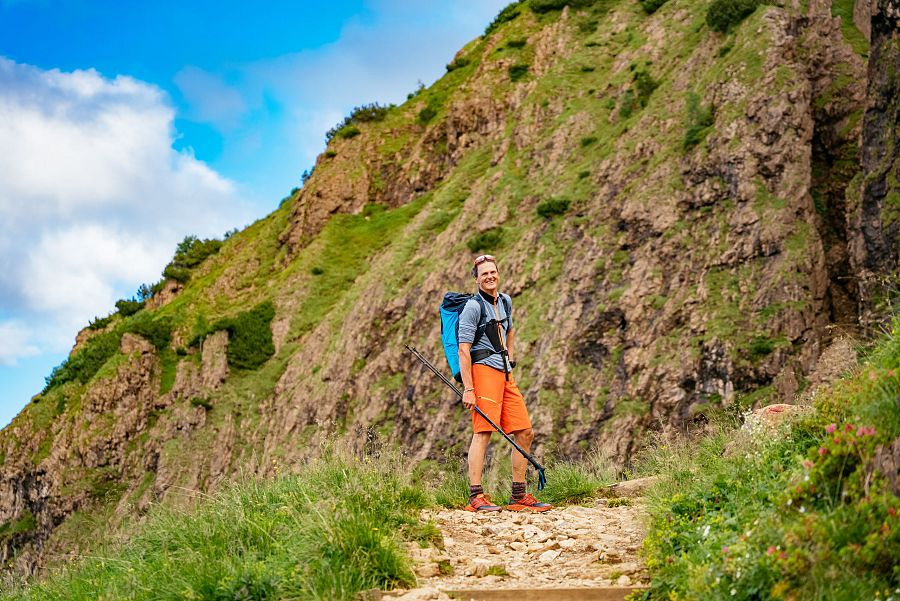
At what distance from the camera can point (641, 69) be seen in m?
28.8

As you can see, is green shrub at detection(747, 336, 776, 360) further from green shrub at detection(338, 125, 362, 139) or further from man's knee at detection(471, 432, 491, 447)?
green shrub at detection(338, 125, 362, 139)

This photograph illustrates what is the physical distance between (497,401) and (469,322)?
33.3 inches

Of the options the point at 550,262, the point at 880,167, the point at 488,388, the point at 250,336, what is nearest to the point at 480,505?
the point at 488,388

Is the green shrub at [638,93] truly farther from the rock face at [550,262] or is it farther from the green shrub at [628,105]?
the rock face at [550,262]

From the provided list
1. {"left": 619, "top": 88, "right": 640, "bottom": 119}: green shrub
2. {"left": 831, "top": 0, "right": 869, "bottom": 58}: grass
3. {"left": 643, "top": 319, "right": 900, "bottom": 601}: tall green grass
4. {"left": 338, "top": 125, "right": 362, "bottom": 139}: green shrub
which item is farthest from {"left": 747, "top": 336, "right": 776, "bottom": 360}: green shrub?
{"left": 338, "top": 125, "right": 362, "bottom": 139}: green shrub

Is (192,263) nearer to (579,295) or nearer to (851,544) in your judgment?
(579,295)

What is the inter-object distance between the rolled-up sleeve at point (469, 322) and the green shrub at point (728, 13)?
2201 cm

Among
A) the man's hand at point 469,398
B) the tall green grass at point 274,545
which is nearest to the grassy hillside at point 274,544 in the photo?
the tall green grass at point 274,545

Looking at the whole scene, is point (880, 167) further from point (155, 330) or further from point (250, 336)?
point (155, 330)

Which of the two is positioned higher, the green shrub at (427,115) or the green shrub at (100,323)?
the green shrub at (427,115)

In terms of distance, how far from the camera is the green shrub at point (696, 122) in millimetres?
22641

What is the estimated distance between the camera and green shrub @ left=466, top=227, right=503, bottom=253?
89.8ft

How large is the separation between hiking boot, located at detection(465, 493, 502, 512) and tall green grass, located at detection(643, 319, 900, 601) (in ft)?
6.72

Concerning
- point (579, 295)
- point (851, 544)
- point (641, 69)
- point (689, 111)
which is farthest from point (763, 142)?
point (851, 544)
